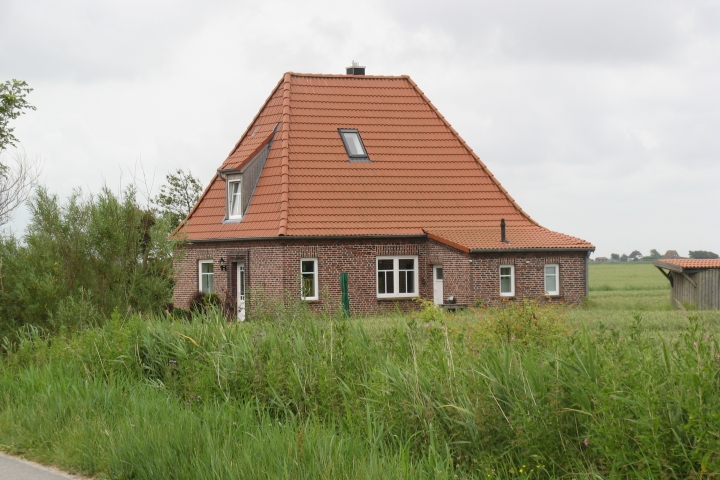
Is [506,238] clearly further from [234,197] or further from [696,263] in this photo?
[234,197]

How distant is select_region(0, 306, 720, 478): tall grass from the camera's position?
228 inches

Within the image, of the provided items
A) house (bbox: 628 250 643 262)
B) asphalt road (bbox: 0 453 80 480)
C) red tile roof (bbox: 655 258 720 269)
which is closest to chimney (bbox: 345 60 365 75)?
red tile roof (bbox: 655 258 720 269)

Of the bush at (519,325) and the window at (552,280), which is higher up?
the window at (552,280)

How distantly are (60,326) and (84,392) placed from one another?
4.29m

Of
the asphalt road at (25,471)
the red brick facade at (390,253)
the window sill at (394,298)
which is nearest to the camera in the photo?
the asphalt road at (25,471)

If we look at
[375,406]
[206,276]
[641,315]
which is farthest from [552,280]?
[375,406]

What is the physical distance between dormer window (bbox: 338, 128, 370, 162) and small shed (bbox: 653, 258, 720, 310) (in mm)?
11702

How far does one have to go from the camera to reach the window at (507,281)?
3147 cm

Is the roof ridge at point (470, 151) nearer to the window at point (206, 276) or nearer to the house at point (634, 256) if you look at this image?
the window at point (206, 276)

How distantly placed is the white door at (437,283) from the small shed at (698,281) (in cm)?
790

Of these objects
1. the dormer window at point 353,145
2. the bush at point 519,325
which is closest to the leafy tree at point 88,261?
the bush at point 519,325

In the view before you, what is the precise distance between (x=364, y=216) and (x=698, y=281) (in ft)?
38.2

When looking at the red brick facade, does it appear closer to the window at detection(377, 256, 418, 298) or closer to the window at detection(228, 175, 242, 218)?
the window at detection(377, 256, 418, 298)

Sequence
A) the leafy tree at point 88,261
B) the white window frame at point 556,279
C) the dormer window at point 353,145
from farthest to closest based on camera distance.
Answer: the dormer window at point 353,145 < the white window frame at point 556,279 < the leafy tree at point 88,261
